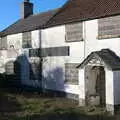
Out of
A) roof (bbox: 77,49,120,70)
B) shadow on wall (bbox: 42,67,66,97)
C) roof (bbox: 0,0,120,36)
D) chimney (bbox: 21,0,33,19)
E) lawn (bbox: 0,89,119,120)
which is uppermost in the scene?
chimney (bbox: 21,0,33,19)

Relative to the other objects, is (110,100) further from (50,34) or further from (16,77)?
(16,77)

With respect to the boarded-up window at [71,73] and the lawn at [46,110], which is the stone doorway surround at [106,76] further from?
the boarded-up window at [71,73]

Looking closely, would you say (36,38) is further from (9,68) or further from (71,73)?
(9,68)

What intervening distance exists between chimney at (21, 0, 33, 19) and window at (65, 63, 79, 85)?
590 inches

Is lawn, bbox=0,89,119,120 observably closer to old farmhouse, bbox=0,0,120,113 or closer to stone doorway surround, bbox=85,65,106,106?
old farmhouse, bbox=0,0,120,113

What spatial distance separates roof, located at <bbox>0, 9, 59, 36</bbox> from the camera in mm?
29806

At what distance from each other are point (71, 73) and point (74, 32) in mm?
2937

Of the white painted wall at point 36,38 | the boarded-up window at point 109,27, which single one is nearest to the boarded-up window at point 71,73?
the boarded-up window at point 109,27

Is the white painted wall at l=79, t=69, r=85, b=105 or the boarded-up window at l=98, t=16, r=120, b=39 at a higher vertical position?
the boarded-up window at l=98, t=16, r=120, b=39

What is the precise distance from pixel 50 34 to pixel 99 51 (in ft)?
22.0

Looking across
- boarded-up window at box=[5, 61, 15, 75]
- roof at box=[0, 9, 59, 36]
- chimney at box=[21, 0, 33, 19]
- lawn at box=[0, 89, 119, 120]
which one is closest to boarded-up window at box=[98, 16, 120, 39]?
lawn at box=[0, 89, 119, 120]

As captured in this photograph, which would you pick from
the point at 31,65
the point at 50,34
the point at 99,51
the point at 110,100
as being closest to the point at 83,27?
the point at 99,51

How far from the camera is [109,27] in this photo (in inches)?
834

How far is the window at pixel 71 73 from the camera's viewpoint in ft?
78.7
